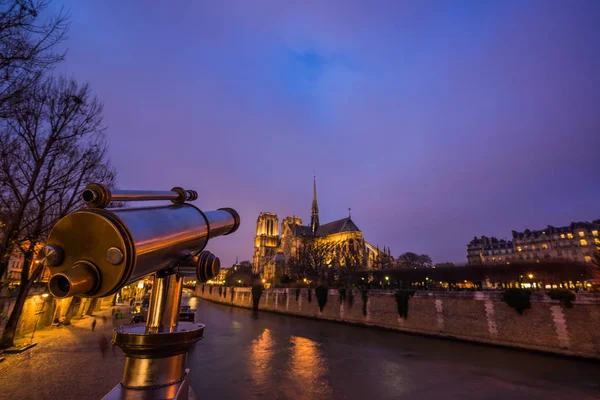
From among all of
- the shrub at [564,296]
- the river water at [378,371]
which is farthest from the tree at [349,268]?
the shrub at [564,296]

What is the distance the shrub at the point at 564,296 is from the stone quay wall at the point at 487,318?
0.24m

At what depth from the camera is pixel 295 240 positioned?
92125 millimetres

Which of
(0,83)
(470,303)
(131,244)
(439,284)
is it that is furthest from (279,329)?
(439,284)

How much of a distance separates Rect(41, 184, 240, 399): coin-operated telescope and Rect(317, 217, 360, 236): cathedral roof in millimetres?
81337

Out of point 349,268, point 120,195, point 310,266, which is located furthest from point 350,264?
point 120,195

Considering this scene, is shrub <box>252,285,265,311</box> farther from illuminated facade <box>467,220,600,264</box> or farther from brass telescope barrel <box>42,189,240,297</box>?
brass telescope barrel <box>42,189,240,297</box>

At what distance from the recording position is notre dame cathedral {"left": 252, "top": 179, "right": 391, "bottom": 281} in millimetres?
78125

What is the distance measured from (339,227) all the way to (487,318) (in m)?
66.0

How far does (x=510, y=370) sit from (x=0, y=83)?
22.4 meters

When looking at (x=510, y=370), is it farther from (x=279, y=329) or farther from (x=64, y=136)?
(x=64, y=136)

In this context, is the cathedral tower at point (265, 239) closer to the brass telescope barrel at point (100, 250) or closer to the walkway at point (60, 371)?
the walkway at point (60, 371)

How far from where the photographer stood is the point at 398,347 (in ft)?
69.5

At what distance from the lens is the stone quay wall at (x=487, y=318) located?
1794cm

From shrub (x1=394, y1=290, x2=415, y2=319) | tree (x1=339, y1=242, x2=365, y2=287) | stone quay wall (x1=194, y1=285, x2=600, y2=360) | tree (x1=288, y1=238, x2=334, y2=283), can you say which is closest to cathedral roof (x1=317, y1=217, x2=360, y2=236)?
tree (x1=339, y1=242, x2=365, y2=287)
